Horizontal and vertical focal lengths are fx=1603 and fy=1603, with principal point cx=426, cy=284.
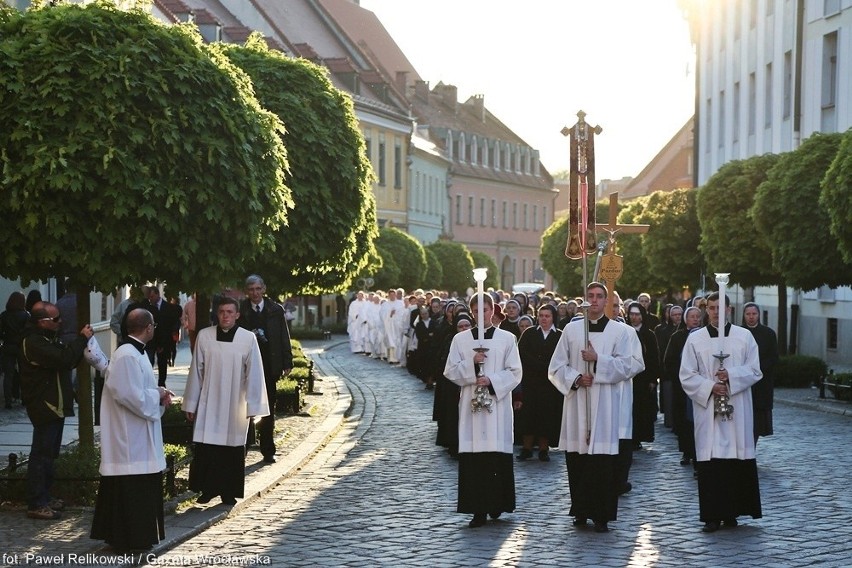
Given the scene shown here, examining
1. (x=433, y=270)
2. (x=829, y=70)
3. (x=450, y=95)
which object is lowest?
(x=433, y=270)

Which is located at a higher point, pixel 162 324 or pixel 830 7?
pixel 830 7

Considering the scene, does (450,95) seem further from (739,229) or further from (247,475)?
(247,475)

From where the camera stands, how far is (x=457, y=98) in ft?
353

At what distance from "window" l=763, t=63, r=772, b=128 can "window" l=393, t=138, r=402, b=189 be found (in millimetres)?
30943

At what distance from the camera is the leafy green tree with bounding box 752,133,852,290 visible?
2677 cm

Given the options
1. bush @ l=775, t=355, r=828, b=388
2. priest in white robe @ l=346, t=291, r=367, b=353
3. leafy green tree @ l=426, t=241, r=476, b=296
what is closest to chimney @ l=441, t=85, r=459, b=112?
leafy green tree @ l=426, t=241, r=476, b=296

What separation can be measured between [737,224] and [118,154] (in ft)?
75.6

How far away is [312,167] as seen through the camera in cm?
2050

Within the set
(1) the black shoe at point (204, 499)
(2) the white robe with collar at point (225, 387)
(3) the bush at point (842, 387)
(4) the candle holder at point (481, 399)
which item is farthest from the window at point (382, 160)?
(4) the candle holder at point (481, 399)

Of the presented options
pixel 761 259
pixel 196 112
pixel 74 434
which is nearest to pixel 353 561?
pixel 196 112

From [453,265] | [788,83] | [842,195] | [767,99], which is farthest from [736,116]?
[842,195]

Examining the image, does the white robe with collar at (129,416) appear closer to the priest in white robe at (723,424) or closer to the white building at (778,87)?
the priest in white robe at (723,424)

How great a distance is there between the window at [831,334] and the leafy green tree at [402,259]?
19477 mm

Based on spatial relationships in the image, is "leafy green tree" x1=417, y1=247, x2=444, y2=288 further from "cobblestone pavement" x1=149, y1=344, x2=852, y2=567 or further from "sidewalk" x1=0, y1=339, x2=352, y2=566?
"cobblestone pavement" x1=149, y1=344, x2=852, y2=567
